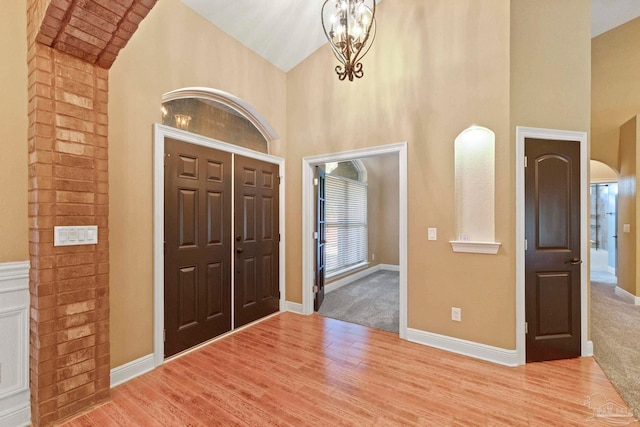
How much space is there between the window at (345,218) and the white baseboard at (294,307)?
4.56ft

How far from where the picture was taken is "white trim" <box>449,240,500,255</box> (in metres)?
2.58

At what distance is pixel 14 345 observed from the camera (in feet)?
5.79

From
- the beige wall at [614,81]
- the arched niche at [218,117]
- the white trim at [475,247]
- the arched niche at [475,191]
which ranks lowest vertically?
the white trim at [475,247]

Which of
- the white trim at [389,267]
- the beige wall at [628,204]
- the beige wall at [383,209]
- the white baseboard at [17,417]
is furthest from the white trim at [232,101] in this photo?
the beige wall at [628,204]

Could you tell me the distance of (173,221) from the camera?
2.61m

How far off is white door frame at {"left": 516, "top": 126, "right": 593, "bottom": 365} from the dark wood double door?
275 cm

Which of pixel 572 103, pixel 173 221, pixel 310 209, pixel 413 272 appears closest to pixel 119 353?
pixel 173 221

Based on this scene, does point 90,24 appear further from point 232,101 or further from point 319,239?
point 319,239

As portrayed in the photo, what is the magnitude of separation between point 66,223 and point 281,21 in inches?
114

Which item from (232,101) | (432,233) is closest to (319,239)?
(432,233)

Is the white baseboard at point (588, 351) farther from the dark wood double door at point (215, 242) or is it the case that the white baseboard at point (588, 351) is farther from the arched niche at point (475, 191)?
the dark wood double door at point (215, 242)

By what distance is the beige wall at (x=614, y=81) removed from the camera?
4039mm

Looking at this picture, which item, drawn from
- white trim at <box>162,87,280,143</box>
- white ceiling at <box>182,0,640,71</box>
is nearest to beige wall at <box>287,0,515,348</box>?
white ceiling at <box>182,0,640,71</box>

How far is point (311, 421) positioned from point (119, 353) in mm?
1624
